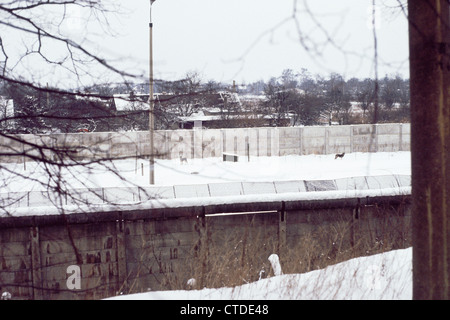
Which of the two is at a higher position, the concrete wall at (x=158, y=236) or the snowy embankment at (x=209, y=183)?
the snowy embankment at (x=209, y=183)

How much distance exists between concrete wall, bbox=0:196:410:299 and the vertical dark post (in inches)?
382

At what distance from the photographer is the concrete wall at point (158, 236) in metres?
13.4

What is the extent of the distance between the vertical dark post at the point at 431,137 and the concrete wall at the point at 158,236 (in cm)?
971

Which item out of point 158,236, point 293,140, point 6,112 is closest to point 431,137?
point 6,112

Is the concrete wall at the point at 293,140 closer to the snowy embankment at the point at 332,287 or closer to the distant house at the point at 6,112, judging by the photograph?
the snowy embankment at the point at 332,287

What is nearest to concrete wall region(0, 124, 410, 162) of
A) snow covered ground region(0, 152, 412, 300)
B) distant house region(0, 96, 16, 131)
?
snow covered ground region(0, 152, 412, 300)

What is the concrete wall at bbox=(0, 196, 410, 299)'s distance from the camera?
43.9ft

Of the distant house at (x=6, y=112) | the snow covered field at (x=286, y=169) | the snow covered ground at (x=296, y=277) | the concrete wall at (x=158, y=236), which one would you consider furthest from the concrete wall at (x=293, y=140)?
the distant house at (x=6, y=112)

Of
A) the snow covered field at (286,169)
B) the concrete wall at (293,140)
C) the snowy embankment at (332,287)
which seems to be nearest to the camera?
the snowy embankment at (332,287)

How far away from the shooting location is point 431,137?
10.7 feet

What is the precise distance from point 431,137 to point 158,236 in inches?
467

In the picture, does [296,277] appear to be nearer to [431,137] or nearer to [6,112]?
[431,137]

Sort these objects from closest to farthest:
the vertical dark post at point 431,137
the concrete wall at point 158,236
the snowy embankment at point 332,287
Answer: the vertical dark post at point 431,137
the snowy embankment at point 332,287
the concrete wall at point 158,236

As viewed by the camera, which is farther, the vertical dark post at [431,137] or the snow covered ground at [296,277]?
the snow covered ground at [296,277]
